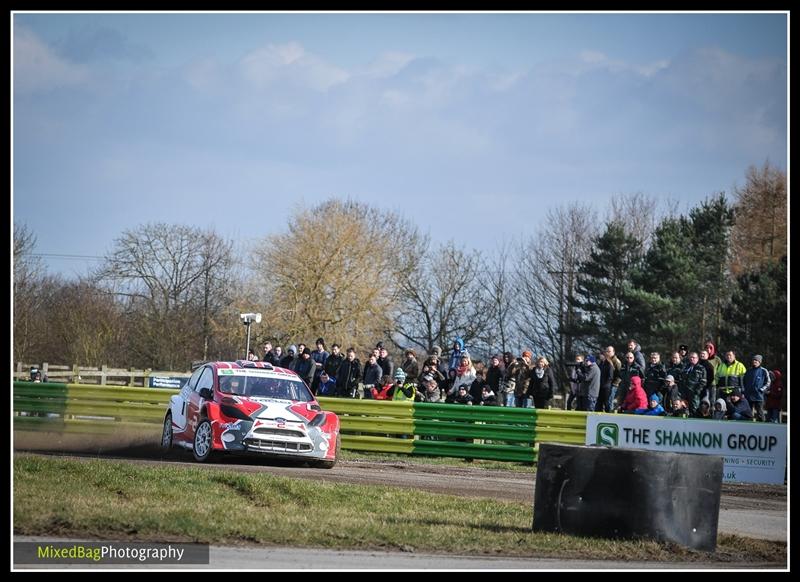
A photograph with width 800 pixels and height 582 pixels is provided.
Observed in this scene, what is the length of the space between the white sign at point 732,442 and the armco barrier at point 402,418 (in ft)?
5.59

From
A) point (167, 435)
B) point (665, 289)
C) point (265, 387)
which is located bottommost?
point (167, 435)

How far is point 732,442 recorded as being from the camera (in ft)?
68.0

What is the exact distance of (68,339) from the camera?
58062 millimetres

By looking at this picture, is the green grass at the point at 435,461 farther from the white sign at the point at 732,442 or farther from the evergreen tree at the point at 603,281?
the evergreen tree at the point at 603,281

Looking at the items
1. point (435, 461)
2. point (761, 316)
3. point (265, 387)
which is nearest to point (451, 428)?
point (435, 461)

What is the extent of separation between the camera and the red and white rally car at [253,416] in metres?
17.5

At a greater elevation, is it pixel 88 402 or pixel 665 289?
pixel 665 289

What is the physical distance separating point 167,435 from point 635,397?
9.08m

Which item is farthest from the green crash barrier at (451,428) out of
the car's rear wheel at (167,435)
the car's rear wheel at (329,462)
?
the car's rear wheel at (329,462)

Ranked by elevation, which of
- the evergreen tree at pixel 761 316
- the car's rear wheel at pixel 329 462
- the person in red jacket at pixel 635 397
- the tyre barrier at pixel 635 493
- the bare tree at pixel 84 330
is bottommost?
the car's rear wheel at pixel 329 462

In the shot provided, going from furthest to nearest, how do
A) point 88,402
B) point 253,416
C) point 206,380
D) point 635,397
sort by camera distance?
point 88,402 → point 635,397 → point 206,380 → point 253,416

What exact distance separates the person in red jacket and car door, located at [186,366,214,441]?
27.9ft

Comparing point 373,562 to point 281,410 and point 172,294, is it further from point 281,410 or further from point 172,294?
point 172,294

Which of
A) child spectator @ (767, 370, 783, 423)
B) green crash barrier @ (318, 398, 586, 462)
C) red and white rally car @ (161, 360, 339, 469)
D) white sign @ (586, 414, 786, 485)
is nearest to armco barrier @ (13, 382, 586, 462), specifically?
green crash barrier @ (318, 398, 586, 462)
